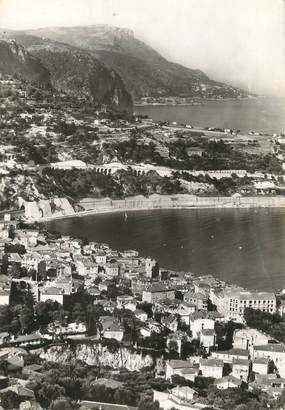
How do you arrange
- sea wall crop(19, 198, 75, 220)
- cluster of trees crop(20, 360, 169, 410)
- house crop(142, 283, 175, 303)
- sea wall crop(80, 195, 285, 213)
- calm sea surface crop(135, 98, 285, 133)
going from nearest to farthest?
cluster of trees crop(20, 360, 169, 410) < house crop(142, 283, 175, 303) < sea wall crop(19, 198, 75, 220) < sea wall crop(80, 195, 285, 213) < calm sea surface crop(135, 98, 285, 133)

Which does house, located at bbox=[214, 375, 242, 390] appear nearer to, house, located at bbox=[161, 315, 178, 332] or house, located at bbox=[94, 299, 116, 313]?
house, located at bbox=[161, 315, 178, 332]

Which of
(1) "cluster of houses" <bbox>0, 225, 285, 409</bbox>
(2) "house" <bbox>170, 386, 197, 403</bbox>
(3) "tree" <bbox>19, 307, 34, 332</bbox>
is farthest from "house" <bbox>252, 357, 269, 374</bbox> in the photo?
(3) "tree" <bbox>19, 307, 34, 332</bbox>

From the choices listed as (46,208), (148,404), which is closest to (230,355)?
(148,404)

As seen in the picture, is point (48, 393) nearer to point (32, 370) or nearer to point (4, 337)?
point (32, 370)

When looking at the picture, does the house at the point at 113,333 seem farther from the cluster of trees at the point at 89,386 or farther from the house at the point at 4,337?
the house at the point at 4,337

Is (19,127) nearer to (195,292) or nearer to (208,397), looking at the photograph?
(195,292)

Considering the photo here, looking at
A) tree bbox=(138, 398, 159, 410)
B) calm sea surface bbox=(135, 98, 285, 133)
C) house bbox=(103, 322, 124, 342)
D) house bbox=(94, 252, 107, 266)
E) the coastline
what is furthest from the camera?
calm sea surface bbox=(135, 98, 285, 133)

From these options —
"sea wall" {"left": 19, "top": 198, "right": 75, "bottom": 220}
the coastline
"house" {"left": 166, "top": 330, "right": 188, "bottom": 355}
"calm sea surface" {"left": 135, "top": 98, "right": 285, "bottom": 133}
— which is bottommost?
the coastline

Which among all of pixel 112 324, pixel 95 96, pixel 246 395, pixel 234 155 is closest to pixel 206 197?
pixel 234 155
